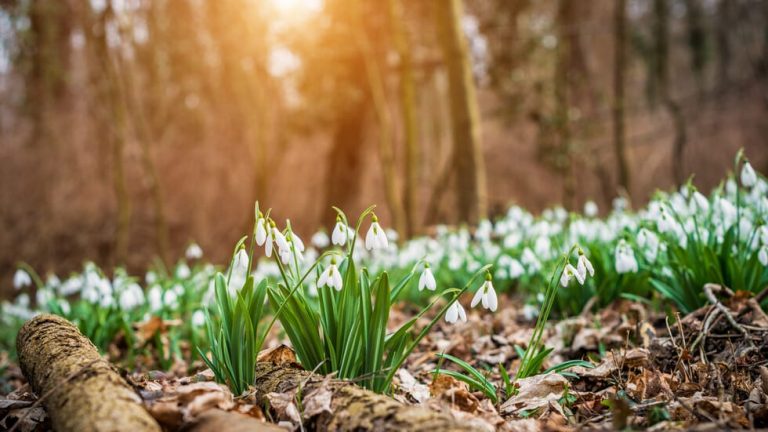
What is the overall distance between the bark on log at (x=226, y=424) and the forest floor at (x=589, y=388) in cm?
4

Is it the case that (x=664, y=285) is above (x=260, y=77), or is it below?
below

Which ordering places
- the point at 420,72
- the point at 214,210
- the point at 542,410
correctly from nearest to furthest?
the point at 542,410, the point at 420,72, the point at 214,210

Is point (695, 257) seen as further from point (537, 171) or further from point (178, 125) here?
point (178, 125)

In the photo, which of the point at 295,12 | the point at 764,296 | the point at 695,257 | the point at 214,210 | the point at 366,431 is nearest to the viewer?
the point at 366,431

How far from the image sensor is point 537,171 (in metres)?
15.0

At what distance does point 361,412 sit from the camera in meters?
1.51

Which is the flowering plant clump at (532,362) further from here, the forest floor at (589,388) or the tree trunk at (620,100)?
the tree trunk at (620,100)

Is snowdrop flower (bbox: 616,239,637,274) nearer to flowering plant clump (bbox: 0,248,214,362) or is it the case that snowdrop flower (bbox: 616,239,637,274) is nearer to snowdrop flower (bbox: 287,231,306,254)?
snowdrop flower (bbox: 287,231,306,254)

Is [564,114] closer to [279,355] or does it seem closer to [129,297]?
[129,297]

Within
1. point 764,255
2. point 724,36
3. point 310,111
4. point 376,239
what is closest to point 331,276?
point 376,239

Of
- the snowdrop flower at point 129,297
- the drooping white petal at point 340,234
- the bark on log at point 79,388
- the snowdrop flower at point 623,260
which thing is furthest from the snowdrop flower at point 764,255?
the snowdrop flower at point 129,297

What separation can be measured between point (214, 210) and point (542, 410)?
43.3 feet

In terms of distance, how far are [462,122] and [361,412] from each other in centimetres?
588

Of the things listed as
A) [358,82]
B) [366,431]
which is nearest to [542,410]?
[366,431]
